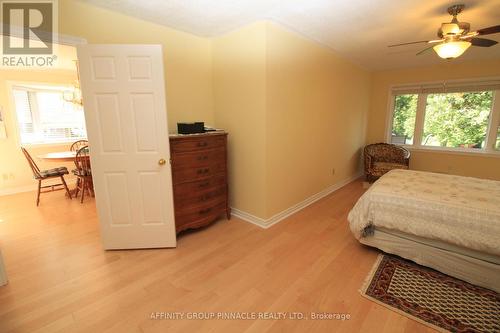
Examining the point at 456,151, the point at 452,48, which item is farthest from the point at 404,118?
the point at 452,48

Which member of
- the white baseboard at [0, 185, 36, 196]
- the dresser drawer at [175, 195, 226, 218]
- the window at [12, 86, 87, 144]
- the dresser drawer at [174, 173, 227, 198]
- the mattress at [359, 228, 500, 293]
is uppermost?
the window at [12, 86, 87, 144]

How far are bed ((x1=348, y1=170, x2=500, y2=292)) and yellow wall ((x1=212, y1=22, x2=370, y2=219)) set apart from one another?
109cm

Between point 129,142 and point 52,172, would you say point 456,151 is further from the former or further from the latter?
point 52,172

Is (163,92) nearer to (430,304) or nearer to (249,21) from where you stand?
(249,21)

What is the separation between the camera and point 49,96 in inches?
200

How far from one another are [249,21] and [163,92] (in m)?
1.29

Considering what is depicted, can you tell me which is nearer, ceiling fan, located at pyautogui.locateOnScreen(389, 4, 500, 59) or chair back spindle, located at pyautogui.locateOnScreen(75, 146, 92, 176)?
ceiling fan, located at pyautogui.locateOnScreen(389, 4, 500, 59)

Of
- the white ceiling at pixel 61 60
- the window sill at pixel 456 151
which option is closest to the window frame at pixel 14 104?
the white ceiling at pixel 61 60

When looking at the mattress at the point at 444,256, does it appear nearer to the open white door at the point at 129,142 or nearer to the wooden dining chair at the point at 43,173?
the open white door at the point at 129,142

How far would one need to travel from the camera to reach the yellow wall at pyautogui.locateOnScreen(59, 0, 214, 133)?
223 cm

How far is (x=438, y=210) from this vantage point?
200 centimetres

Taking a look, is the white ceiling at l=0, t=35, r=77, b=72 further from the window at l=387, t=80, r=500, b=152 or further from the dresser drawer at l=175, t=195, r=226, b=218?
the window at l=387, t=80, r=500, b=152

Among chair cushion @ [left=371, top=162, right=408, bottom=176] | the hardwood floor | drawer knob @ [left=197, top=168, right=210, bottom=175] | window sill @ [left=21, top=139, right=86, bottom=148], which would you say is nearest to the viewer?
the hardwood floor

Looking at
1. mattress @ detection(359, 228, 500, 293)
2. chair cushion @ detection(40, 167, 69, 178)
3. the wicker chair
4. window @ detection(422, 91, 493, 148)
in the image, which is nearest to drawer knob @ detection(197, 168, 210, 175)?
mattress @ detection(359, 228, 500, 293)
